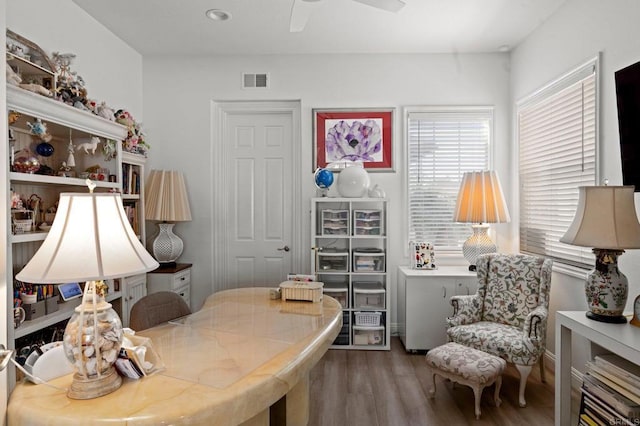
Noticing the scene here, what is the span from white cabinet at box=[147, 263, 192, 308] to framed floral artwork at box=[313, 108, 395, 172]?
170 cm

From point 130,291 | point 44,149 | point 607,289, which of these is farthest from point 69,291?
point 607,289

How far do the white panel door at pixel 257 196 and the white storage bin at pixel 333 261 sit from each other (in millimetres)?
495

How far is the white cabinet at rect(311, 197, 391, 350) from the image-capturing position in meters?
3.68

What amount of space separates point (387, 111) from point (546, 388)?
9.13ft

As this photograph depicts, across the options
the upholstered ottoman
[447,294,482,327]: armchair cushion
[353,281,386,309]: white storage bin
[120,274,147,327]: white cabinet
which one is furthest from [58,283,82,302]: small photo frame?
[447,294,482,327]: armchair cushion

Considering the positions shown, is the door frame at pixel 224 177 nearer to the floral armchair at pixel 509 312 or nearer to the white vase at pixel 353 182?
the white vase at pixel 353 182

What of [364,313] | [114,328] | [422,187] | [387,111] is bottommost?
[364,313]

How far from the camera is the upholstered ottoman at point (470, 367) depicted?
8.05ft

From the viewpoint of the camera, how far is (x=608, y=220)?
194 cm

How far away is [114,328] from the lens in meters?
1.30

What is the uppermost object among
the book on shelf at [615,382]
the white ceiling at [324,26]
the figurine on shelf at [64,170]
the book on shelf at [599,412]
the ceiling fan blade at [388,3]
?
the white ceiling at [324,26]

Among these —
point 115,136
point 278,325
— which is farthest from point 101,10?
point 278,325

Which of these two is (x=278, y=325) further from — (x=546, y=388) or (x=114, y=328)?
(x=546, y=388)

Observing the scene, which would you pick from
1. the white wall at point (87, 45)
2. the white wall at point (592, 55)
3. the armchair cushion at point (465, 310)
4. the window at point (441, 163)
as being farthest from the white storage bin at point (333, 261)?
the white wall at point (87, 45)
